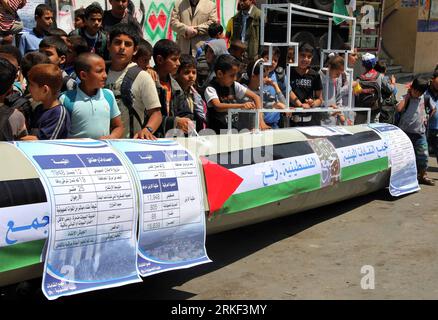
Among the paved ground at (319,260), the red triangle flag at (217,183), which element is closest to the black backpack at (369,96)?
the paved ground at (319,260)

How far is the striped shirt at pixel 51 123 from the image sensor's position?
4082 millimetres

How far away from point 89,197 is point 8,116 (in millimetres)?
797

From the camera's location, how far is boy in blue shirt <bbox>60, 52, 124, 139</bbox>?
4.26 meters

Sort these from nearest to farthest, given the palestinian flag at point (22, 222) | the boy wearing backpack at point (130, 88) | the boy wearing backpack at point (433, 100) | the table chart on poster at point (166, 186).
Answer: the palestinian flag at point (22, 222)
the table chart on poster at point (166, 186)
the boy wearing backpack at point (130, 88)
the boy wearing backpack at point (433, 100)

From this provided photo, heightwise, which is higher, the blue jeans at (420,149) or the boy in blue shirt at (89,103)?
the boy in blue shirt at (89,103)

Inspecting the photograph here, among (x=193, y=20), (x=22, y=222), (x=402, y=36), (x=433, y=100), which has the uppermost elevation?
(x=193, y=20)

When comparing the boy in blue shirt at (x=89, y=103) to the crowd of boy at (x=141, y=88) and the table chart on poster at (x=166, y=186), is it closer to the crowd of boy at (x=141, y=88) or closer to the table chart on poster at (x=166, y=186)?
the crowd of boy at (x=141, y=88)

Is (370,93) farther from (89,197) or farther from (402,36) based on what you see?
(402,36)

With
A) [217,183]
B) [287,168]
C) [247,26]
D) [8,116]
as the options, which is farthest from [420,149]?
[8,116]

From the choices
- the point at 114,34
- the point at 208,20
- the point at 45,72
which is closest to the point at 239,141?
the point at 114,34

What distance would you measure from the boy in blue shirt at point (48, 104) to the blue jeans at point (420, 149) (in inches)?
203

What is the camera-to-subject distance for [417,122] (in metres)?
7.83

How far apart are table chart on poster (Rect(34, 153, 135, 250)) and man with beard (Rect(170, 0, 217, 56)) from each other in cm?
424

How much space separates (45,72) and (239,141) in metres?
1.64
